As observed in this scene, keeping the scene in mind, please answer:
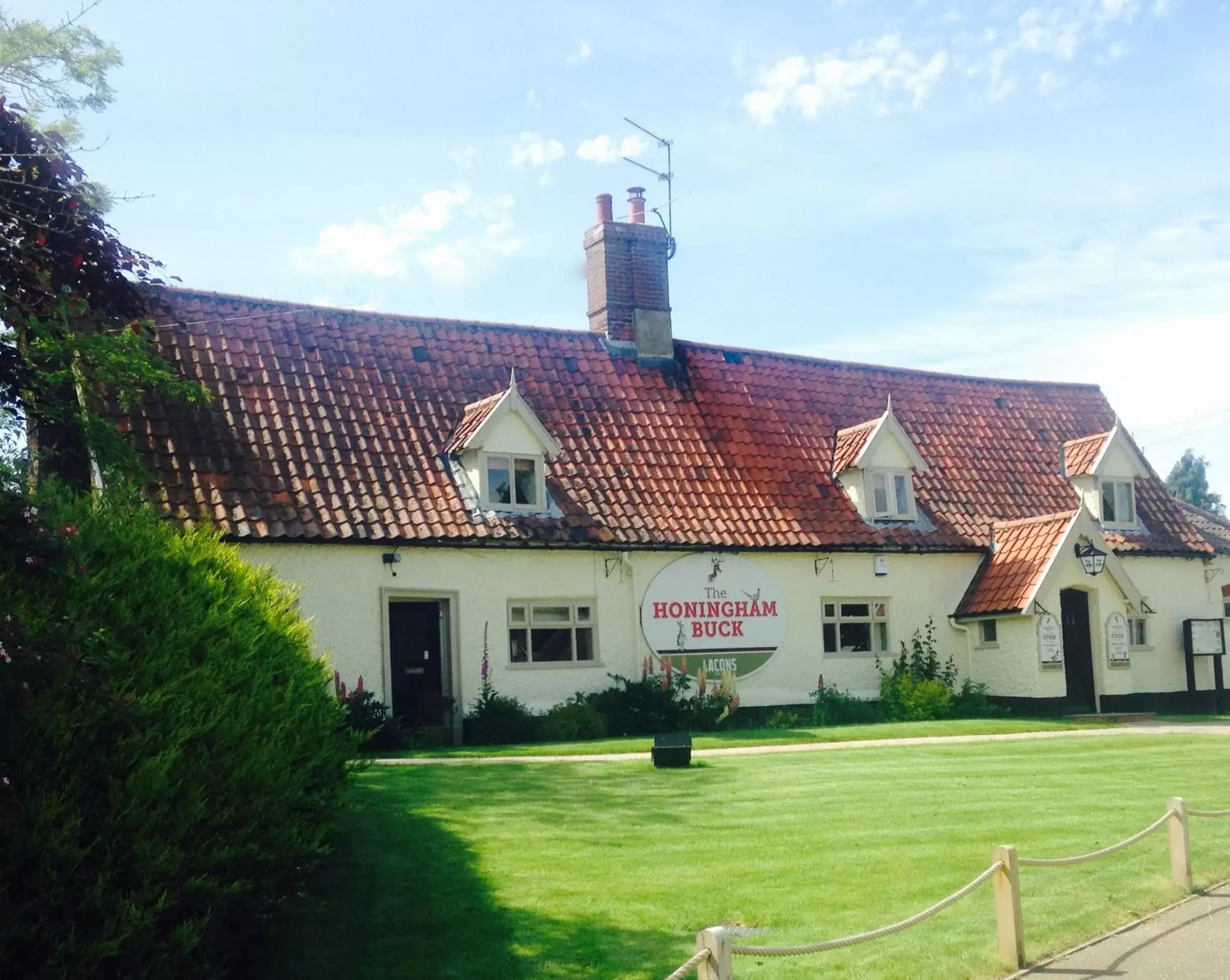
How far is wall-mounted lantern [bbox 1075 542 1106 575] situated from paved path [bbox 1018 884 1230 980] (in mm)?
15646

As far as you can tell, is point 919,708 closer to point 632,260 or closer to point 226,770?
point 632,260

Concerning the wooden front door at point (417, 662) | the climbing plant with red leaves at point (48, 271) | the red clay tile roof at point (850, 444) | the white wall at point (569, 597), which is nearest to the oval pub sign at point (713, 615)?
the white wall at point (569, 597)

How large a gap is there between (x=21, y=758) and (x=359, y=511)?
13.4 m

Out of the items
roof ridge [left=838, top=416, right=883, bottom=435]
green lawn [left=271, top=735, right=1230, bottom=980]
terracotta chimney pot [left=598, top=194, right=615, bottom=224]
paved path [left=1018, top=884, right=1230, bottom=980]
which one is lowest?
paved path [left=1018, top=884, right=1230, bottom=980]

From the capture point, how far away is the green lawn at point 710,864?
29.5 feet

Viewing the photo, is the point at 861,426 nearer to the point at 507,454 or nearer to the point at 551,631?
the point at 507,454

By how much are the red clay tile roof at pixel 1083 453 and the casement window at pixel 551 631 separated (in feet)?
40.5

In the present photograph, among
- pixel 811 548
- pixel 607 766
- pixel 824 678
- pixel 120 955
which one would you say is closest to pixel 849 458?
pixel 811 548

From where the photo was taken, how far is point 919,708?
Answer: 2373 centimetres

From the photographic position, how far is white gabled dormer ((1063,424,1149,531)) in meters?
28.5

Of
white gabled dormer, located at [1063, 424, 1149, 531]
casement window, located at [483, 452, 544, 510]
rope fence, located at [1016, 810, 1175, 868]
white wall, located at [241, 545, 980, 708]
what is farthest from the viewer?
white gabled dormer, located at [1063, 424, 1149, 531]

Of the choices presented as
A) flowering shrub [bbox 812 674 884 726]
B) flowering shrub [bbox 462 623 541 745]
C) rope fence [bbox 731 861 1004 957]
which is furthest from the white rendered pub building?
rope fence [bbox 731 861 1004 957]

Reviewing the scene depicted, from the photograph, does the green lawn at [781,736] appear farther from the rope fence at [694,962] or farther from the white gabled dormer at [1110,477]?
the rope fence at [694,962]

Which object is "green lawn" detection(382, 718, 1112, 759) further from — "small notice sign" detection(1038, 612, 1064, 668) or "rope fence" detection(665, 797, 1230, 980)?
"rope fence" detection(665, 797, 1230, 980)
